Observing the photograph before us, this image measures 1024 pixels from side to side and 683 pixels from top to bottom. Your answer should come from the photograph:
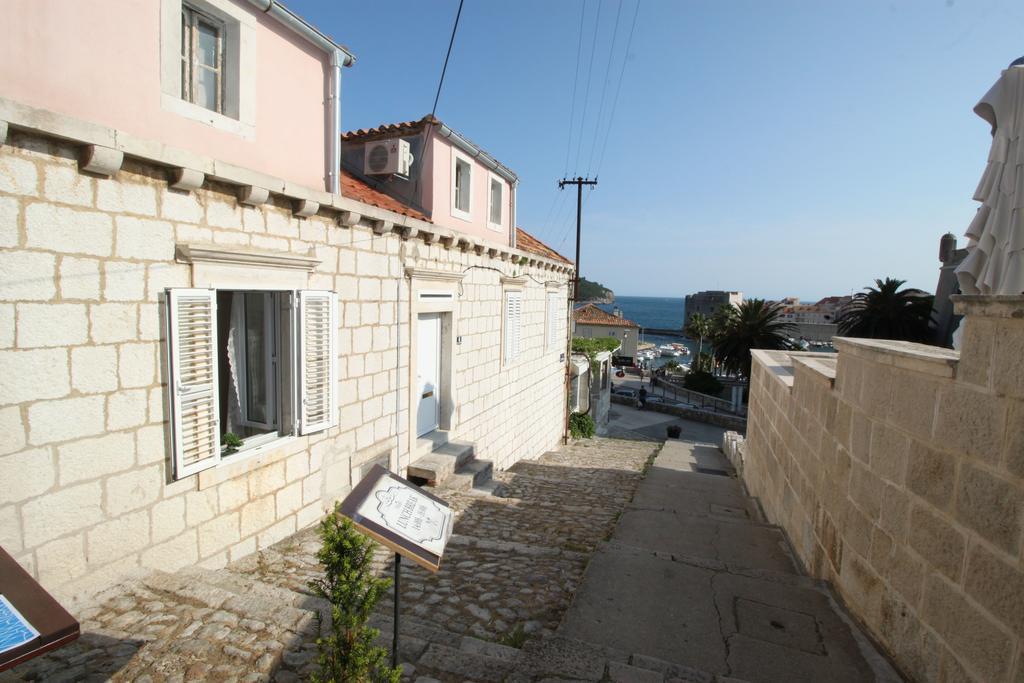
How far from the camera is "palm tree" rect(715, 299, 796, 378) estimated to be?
32406 mm

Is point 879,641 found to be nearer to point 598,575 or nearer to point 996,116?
point 598,575

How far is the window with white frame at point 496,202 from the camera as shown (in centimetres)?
1016

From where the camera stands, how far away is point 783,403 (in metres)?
6.73

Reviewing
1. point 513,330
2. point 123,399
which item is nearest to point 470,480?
point 513,330

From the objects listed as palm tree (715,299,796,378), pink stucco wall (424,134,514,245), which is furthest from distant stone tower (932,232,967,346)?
pink stucco wall (424,134,514,245)

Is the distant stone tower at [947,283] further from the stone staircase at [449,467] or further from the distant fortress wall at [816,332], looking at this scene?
the distant fortress wall at [816,332]

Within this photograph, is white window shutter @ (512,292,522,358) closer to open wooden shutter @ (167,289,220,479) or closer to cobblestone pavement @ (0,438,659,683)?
cobblestone pavement @ (0,438,659,683)

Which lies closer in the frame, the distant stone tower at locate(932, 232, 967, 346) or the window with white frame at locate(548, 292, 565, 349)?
the window with white frame at locate(548, 292, 565, 349)

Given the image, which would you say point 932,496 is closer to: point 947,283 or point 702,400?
point 947,283

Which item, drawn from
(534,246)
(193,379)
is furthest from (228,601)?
(534,246)

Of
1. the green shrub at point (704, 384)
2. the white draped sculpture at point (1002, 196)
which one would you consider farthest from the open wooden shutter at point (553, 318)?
the green shrub at point (704, 384)

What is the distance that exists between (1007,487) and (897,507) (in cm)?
103

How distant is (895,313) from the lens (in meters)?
22.3

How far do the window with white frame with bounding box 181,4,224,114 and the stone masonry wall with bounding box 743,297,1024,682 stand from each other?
5506 mm
